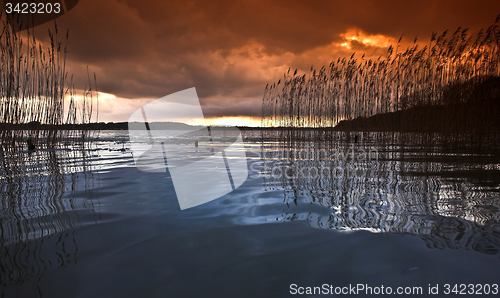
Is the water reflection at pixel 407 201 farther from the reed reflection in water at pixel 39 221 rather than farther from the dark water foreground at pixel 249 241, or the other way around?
the reed reflection in water at pixel 39 221

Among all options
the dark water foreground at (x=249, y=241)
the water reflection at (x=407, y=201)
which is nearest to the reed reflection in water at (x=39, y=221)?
the dark water foreground at (x=249, y=241)

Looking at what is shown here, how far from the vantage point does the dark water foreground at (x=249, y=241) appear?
41.4 inches

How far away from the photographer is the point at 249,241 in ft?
4.74

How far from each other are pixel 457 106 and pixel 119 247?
1055cm

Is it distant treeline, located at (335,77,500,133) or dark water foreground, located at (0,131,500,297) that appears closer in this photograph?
dark water foreground, located at (0,131,500,297)

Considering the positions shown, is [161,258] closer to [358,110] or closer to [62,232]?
[62,232]

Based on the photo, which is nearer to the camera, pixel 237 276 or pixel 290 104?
A: pixel 237 276

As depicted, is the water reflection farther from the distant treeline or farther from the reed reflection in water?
the distant treeline

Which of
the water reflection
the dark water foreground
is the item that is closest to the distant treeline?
the water reflection

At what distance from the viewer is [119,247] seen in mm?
1378

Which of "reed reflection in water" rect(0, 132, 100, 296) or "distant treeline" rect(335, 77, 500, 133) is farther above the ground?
"distant treeline" rect(335, 77, 500, 133)

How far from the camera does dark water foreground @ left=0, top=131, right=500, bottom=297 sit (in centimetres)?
105

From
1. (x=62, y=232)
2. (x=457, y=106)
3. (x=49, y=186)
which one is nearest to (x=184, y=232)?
(x=62, y=232)

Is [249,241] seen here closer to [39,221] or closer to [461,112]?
[39,221]
